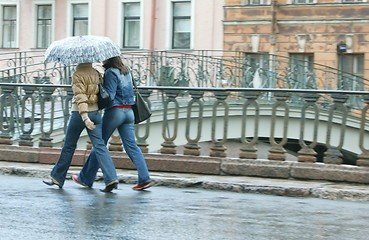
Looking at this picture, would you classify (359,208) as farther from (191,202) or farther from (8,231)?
(8,231)

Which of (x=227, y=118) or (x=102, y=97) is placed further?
(x=227, y=118)

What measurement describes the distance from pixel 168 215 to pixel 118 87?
97.0 inches

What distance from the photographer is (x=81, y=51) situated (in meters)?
9.66

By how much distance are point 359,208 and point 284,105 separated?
2.79m

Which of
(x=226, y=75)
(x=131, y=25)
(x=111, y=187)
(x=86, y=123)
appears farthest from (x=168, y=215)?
(x=131, y=25)

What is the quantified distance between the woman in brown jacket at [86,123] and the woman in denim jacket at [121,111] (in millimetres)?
179

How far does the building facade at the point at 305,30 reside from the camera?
89.2ft

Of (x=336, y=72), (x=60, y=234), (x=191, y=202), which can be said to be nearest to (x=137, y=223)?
(x=60, y=234)

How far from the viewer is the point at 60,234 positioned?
272 inches

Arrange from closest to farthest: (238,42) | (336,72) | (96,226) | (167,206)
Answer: (96,226)
(167,206)
(336,72)
(238,42)

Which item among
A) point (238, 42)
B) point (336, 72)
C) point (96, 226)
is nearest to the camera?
point (96, 226)

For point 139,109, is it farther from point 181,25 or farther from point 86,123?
point 181,25

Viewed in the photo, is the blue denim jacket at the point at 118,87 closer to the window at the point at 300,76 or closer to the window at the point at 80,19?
the window at the point at 300,76

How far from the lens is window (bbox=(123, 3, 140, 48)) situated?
32031 millimetres
